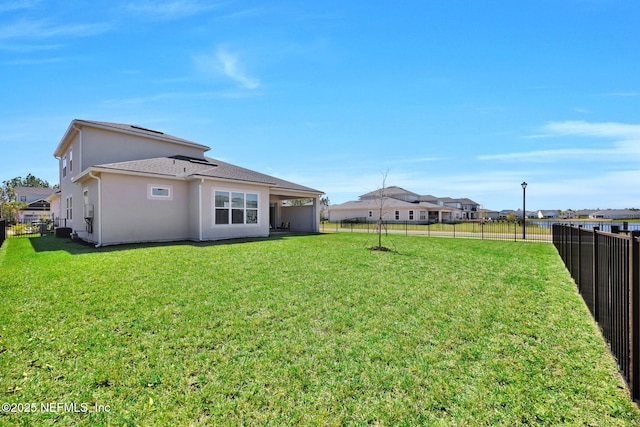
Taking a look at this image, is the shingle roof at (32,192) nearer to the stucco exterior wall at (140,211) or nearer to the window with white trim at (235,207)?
the stucco exterior wall at (140,211)

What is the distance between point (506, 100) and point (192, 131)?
1764 cm

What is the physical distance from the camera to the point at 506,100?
1228 cm

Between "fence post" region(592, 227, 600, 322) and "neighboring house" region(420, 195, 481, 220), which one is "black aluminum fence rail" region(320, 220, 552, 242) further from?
"neighboring house" region(420, 195, 481, 220)

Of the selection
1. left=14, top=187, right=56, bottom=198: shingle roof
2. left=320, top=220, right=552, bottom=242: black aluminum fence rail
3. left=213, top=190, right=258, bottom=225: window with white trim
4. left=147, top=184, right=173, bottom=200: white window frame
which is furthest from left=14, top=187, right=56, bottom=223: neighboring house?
left=320, top=220, right=552, bottom=242: black aluminum fence rail

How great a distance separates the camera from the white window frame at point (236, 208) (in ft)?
47.2

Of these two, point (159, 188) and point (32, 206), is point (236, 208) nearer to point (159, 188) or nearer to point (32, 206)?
point (159, 188)

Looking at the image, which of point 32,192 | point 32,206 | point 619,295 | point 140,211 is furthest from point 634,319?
point 32,192

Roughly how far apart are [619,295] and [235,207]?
14247mm

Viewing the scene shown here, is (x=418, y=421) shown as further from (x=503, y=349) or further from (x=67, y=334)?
(x=67, y=334)

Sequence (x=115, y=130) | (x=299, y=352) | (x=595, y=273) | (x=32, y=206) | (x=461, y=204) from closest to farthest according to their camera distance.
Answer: (x=299, y=352) → (x=595, y=273) → (x=115, y=130) → (x=32, y=206) → (x=461, y=204)

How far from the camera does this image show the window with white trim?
14602 millimetres

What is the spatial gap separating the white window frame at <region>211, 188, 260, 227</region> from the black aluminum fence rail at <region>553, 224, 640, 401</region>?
1335cm

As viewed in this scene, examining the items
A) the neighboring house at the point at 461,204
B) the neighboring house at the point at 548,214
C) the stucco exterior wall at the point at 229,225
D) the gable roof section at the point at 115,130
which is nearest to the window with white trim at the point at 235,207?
the stucco exterior wall at the point at 229,225

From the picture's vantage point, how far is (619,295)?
3.27 metres
